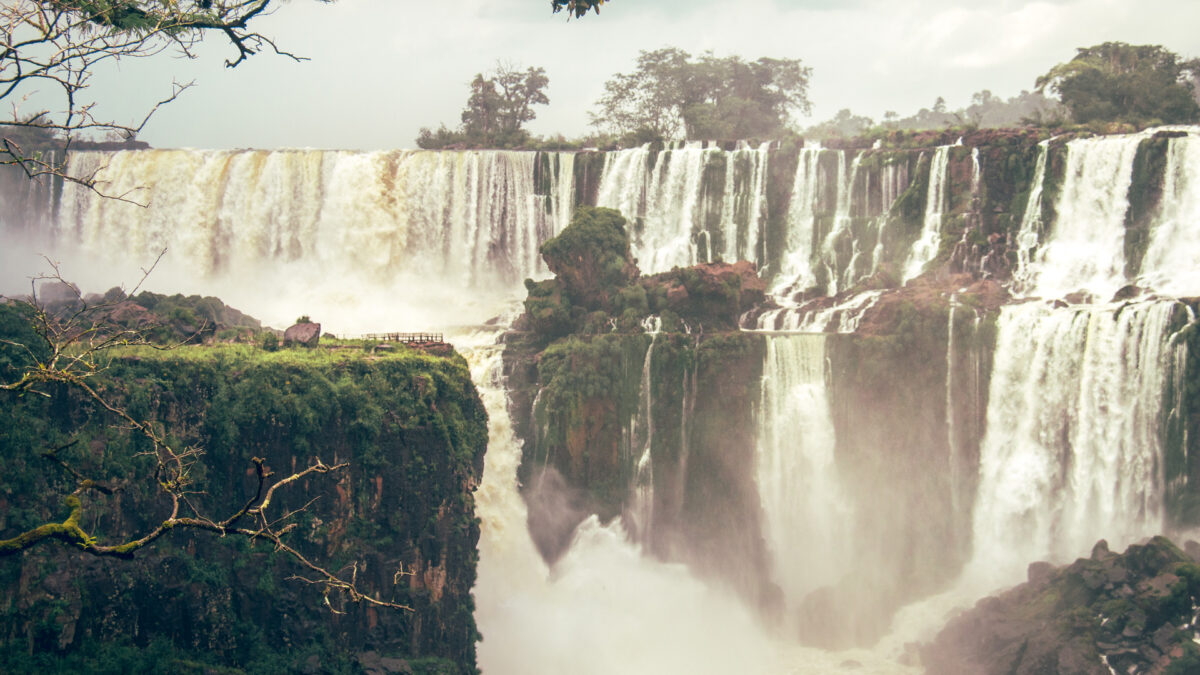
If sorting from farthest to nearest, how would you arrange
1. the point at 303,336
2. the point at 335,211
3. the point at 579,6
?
1. the point at 335,211
2. the point at 303,336
3. the point at 579,6

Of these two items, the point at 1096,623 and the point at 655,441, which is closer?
the point at 1096,623

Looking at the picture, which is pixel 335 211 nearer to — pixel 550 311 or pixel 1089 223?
pixel 550 311

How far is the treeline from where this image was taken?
39781 millimetres

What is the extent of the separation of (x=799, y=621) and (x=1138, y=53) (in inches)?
1042

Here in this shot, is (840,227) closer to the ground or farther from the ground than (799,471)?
farther from the ground

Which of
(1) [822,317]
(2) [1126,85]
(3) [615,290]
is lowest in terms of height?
(1) [822,317]

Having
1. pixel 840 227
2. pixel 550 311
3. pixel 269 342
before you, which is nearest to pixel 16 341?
pixel 269 342

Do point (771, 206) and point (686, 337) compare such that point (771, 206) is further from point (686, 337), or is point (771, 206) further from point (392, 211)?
point (392, 211)

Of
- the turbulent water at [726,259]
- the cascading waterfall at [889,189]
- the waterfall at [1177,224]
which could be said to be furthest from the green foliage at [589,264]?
the waterfall at [1177,224]

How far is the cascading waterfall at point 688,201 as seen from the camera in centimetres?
3944

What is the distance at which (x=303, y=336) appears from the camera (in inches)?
1075

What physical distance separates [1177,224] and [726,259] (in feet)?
44.6

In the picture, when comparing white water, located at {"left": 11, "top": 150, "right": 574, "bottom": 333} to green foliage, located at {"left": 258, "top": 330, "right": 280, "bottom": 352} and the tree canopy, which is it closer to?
green foliage, located at {"left": 258, "top": 330, "right": 280, "bottom": 352}

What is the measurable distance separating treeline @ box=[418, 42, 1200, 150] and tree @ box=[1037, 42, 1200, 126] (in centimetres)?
3
